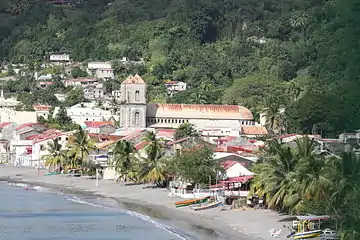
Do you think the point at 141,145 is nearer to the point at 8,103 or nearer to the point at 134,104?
the point at 134,104

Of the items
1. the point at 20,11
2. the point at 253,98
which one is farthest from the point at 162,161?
the point at 20,11

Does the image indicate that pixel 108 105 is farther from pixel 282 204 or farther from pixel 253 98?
pixel 282 204

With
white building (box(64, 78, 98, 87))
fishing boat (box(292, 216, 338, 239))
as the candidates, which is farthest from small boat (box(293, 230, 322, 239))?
white building (box(64, 78, 98, 87))

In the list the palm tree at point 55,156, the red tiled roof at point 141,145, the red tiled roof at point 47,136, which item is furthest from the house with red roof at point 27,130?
the red tiled roof at point 141,145

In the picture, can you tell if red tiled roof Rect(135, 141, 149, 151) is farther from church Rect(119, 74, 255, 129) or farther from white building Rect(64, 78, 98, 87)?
white building Rect(64, 78, 98, 87)

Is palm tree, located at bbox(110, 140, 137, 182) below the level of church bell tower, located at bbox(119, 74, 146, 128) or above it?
below

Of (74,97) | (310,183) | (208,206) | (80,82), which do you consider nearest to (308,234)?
(310,183)

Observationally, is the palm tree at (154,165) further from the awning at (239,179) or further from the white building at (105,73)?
the white building at (105,73)
